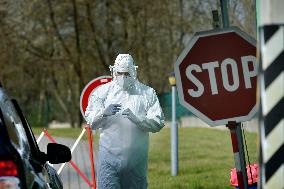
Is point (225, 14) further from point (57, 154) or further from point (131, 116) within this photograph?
point (57, 154)

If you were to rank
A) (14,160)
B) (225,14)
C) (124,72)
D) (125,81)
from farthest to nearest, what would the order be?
(124,72)
(125,81)
(225,14)
(14,160)

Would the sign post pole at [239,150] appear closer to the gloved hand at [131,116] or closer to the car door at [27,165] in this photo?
the gloved hand at [131,116]

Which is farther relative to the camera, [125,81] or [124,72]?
[124,72]

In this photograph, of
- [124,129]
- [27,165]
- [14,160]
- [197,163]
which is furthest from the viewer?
[197,163]

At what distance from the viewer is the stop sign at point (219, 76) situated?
23.6ft

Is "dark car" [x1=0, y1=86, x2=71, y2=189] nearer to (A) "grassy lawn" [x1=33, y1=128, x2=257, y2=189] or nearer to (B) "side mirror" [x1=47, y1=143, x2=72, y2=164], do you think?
(B) "side mirror" [x1=47, y1=143, x2=72, y2=164]

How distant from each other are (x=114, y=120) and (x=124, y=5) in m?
39.9

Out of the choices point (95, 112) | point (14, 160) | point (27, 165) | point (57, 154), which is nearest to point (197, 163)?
point (95, 112)

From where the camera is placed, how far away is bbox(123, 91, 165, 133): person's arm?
28.1 ft

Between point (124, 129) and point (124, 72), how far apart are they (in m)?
0.57

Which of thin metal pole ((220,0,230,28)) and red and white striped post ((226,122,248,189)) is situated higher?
thin metal pole ((220,0,230,28))

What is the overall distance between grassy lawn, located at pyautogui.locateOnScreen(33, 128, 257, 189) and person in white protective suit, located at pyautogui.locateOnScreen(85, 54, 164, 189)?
4.63 meters

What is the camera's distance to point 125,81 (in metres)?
8.75

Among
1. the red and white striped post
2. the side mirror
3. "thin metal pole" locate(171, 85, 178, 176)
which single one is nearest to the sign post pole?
the red and white striped post
